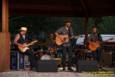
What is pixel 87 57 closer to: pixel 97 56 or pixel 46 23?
pixel 97 56

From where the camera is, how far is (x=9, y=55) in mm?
16703

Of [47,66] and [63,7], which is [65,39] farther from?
[63,7]

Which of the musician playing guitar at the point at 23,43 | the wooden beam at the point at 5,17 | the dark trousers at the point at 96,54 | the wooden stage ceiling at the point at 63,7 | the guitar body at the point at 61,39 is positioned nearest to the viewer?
the musician playing guitar at the point at 23,43

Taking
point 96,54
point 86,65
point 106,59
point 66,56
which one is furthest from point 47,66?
point 106,59

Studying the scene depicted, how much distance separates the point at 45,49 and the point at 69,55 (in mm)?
3420

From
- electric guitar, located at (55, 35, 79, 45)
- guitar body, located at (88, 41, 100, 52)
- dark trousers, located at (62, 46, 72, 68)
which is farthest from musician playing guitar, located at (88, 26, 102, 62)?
electric guitar, located at (55, 35, 79, 45)

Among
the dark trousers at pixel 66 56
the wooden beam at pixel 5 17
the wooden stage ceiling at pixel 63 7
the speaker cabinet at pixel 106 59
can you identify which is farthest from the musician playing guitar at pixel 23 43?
the speaker cabinet at pixel 106 59

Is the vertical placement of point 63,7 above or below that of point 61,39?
above

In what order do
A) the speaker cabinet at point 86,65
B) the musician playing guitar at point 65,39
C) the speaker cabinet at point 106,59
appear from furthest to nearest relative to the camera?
the speaker cabinet at point 106,59, the musician playing guitar at point 65,39, the speaker cabinet at point 86,65

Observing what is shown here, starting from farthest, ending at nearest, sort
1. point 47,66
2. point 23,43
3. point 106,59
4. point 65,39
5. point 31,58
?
point 106,59, point 65,39, point 31,58, point 23,43, point 47,66

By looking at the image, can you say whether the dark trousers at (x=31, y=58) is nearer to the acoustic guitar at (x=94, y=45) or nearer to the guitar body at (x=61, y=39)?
the guitar body at (x=61, y=39)

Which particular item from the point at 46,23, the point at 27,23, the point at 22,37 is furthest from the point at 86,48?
the point at 46,23

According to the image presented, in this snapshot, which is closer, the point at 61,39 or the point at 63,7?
the point at 61,39

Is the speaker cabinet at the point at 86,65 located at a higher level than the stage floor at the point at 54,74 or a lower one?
higher
